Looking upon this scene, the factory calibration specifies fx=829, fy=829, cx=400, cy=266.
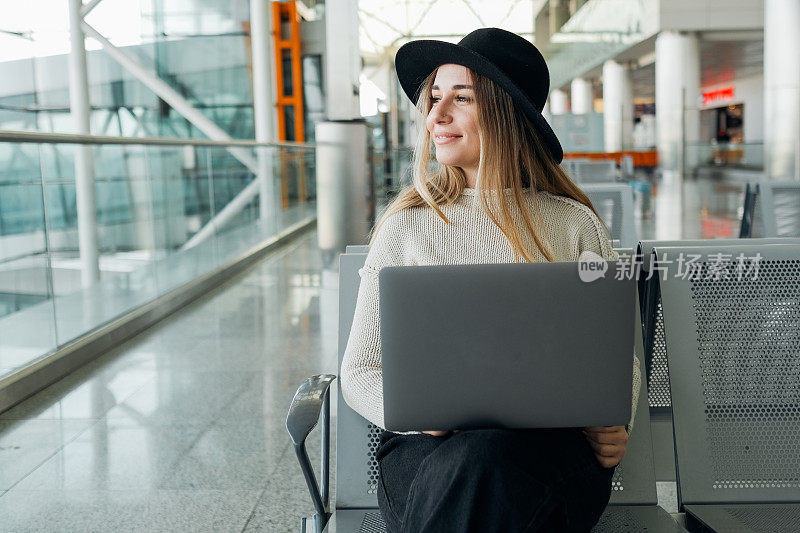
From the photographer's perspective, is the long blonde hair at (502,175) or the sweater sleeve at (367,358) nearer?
the sweater sleeve at (367,358)

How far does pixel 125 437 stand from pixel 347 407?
177 centimetres

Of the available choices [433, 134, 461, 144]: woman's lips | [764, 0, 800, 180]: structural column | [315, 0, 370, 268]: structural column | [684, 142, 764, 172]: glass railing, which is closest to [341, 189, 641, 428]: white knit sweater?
[433, 134, 461, 144]: woman's lips

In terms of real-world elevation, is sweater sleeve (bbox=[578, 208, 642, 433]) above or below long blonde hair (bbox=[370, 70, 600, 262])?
below

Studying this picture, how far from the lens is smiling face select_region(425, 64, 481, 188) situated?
1827 mm

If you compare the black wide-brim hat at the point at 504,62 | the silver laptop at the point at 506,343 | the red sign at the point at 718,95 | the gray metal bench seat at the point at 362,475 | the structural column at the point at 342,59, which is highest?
the red sign at the point at 718,95

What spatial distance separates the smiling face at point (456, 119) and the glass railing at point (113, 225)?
2.54 metres

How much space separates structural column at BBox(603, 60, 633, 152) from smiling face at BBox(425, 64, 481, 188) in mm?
25783

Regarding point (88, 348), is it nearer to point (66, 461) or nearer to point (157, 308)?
point (157, 308)

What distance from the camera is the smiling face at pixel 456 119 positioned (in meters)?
1.83

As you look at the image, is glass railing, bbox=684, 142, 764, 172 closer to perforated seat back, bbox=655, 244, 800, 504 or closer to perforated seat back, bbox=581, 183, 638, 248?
perforated seat back, bbox=581, 183, 638, 248

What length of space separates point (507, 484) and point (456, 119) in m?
0.83

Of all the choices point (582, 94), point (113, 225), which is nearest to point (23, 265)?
point (113, 225)

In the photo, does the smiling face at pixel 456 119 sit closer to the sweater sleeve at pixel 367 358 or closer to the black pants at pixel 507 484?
the sweater sleeve at pixel 367 358

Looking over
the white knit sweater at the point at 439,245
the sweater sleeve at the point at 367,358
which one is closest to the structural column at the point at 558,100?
the white knit sweater at the point at 439,245
